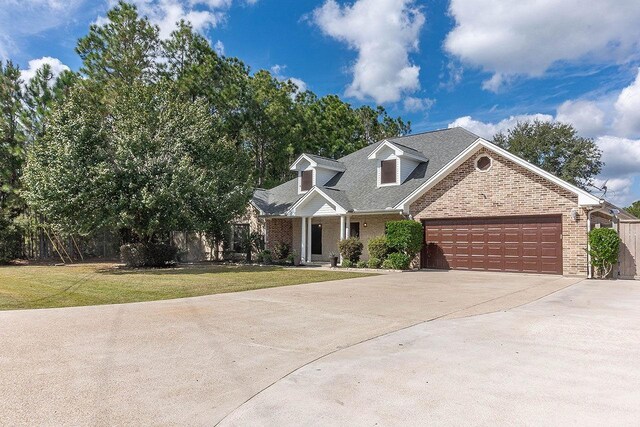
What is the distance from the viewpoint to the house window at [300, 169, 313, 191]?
2422 cm

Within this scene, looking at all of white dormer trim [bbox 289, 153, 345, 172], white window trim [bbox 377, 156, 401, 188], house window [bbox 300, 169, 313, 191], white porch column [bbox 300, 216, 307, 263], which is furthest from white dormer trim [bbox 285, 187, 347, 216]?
white dormer trim [bbox 289, 153, 345, 172]

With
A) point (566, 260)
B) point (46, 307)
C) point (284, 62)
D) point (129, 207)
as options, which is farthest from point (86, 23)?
point (566, 260)

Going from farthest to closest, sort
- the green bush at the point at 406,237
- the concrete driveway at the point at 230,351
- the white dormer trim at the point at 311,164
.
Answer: the white dormer trim at the point at 311,164 → the green bush at the point at 406,237 → the concrete driveway at the point at 230,351

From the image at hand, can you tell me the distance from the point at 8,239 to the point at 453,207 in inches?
853

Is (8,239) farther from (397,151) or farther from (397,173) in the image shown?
(397,151)

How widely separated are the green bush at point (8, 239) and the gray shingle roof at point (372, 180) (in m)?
12.4

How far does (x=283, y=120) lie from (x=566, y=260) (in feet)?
72.0

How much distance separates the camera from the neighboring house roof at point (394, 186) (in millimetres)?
18250

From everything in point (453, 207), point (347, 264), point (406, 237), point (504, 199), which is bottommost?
point (347, 264)

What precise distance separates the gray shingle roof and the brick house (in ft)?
0.22

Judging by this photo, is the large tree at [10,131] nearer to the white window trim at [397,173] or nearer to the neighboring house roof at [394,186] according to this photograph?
the neighboring house roof at [394,186]

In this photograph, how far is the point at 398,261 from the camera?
1752 centimetres

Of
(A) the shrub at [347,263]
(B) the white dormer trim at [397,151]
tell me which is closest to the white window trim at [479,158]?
(B) the white dormer trim at [397,151]

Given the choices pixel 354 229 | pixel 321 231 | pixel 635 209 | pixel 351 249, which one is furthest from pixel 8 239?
pixel 635 209
